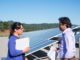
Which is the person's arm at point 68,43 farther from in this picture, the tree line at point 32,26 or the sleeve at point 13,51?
the tree line at point 32,26

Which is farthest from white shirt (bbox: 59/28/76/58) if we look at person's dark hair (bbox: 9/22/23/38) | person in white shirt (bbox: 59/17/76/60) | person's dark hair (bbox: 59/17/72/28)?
person's dark hair (bbox: 9/22/23/38)

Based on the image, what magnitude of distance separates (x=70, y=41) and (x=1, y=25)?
41094 millimetres

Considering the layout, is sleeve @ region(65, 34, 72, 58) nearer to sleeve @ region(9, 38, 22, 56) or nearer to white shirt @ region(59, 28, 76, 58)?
white shirt @ region(59, 28, 76, 58)

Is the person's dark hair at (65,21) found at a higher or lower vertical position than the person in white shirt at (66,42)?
higher

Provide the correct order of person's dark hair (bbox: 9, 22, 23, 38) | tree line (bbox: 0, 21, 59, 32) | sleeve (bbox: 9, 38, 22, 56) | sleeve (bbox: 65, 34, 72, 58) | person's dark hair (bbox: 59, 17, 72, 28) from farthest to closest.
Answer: tree line (bbox: 0, 21, 59, 32), person's dark hair (bbox: 59, 17, 72, 28), sleeve (bbox: 65, 34, 72, 58), person's dark hair (bbox: 9, 22, 23, 38), sleeve (bbox: 9, 38, 22, 56)

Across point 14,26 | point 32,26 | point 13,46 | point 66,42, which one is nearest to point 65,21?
point 66,42

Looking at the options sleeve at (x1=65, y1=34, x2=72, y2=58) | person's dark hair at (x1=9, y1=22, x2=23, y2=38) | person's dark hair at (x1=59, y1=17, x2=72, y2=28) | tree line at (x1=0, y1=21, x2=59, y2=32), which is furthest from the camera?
tree line at (x1=0, y1=21, x2=59, y2=32)

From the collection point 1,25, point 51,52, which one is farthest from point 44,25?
point 51,52

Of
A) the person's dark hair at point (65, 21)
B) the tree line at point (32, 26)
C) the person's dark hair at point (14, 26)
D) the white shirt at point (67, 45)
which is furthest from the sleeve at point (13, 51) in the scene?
the tree line at point (32, 26)

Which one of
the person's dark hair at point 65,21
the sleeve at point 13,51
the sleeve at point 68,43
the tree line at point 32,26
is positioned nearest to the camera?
the sleeve at point 13,51

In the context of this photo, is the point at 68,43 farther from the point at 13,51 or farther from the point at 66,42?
the point at 13,51

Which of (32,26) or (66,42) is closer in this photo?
(66,42)

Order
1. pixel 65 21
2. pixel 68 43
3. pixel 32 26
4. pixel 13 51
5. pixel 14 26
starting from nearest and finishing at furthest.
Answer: pixel 13 51 < pixel 14 26 < pixel 68 43 < pixel 65 21 < pixel 32 26

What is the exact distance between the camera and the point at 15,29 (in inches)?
135
